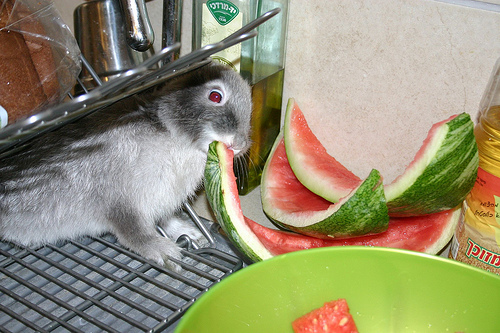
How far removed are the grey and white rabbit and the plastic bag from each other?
0.38 feet

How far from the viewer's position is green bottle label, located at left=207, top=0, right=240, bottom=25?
4.09ft

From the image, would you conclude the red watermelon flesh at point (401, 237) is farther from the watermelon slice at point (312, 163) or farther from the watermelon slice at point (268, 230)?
the watermelon slice at point (312, 163)

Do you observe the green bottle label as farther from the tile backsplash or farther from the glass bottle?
the tile backsplash

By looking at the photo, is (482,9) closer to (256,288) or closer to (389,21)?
(389,21)

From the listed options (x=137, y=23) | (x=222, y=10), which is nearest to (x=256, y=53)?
(x=222, y=10)

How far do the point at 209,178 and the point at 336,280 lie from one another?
1.15 feet

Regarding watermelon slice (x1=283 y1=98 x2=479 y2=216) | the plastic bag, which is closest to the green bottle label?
the plastic bag

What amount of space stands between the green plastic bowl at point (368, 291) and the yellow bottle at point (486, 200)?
0.16m

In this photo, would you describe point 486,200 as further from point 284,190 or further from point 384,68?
point 284,190

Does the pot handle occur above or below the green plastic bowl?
above

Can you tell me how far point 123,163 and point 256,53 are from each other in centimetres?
45

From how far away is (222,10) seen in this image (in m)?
1.26

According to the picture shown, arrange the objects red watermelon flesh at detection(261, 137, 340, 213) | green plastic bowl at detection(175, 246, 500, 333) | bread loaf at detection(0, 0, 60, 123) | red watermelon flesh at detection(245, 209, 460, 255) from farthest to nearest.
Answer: red watermelon flesh at detection(261, 137, 340, 213), red watermelon flesh at detection(245, 209, 460, 255), bread loaf at detection(0, 0, 60, 123), green plastic bowl at detection(175, 246, 500, 333)

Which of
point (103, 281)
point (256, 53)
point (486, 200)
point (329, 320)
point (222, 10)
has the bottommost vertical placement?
point (103, 281)
